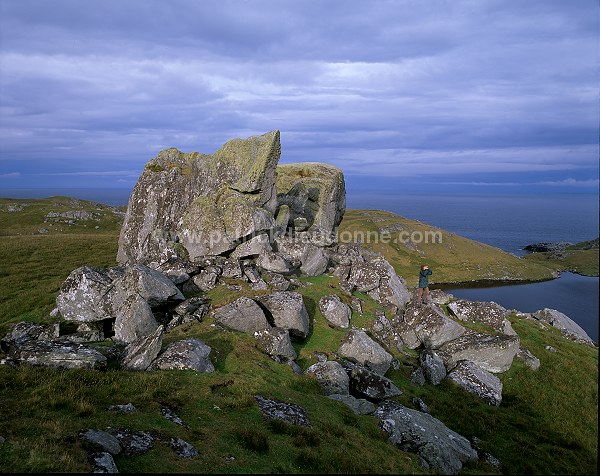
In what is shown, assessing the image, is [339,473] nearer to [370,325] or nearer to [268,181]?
[370,325]

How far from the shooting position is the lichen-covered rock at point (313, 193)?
178ft

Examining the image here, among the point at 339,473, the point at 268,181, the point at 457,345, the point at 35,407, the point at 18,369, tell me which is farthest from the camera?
the point at 268,181

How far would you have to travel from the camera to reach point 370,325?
29.5m

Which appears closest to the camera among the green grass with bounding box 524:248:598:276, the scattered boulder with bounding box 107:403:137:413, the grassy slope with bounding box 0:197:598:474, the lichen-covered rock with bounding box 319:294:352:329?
the grassy slope with bounding box 0:197:598:474

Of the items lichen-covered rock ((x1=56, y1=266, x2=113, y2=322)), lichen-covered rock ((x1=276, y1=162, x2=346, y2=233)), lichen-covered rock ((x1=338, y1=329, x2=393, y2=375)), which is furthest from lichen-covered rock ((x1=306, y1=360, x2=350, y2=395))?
lichen-covered rock ((x1=276, y1=162, x2=346, y2=233))

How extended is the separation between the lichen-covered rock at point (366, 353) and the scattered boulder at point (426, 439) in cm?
611

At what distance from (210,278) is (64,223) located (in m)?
93.8

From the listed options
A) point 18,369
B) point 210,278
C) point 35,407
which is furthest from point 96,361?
point 210,278

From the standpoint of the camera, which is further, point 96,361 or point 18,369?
point 96,361

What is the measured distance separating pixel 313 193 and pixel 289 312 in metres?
32.7

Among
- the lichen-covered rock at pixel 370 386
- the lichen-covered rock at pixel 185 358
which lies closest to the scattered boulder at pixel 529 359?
the lichen-covered rock at pixel 370 386

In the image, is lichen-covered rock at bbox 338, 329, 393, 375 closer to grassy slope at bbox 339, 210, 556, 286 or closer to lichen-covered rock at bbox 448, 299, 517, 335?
lichen-covered rock at bbox 448, 299, 517, 335

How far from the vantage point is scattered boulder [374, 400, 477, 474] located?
15.2 metres

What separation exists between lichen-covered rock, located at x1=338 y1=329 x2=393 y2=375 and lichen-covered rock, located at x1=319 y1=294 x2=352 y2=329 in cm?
298
